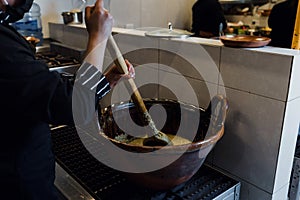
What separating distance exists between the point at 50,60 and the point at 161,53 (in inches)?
32.1

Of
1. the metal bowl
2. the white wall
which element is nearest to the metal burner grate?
the metal bowl

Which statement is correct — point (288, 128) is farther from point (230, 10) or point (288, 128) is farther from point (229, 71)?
point (230, 10)

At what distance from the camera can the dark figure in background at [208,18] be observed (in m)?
2.79

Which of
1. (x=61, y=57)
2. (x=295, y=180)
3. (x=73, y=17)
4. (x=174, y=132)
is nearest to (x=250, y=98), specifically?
(x=174, y=132)

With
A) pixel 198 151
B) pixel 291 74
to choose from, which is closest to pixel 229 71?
pixel 291 74

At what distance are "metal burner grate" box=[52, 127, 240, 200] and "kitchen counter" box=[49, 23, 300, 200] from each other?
0.25 feet

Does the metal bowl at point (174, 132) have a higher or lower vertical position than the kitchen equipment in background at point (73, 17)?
lower

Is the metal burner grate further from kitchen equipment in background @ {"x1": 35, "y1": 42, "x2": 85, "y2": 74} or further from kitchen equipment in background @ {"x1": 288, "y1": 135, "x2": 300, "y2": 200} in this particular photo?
kitchen equipment in background @ {"x1": 35, "y1": 42, "x2": 85, "y2": 74}

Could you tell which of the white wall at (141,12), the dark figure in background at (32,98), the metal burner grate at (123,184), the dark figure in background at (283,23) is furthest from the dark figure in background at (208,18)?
the dark figure in background at (32,98)

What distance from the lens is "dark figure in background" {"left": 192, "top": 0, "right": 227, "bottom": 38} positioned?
9.15 ft

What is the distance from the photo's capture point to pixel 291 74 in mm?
765

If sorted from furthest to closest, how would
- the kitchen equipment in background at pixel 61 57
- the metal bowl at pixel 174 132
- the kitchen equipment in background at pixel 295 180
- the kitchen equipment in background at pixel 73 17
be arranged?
the kitchen equipment in background at pixel 73 17, the kitchen equipment in background at pixel 61 57, the kitchen equipment in background at pixel 295 180, the metal bowl at pixel 174 132

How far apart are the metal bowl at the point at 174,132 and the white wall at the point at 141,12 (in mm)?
1400

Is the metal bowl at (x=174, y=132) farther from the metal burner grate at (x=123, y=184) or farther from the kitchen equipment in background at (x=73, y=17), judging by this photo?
the kitchen equipment in background at (x=73, y=17)
